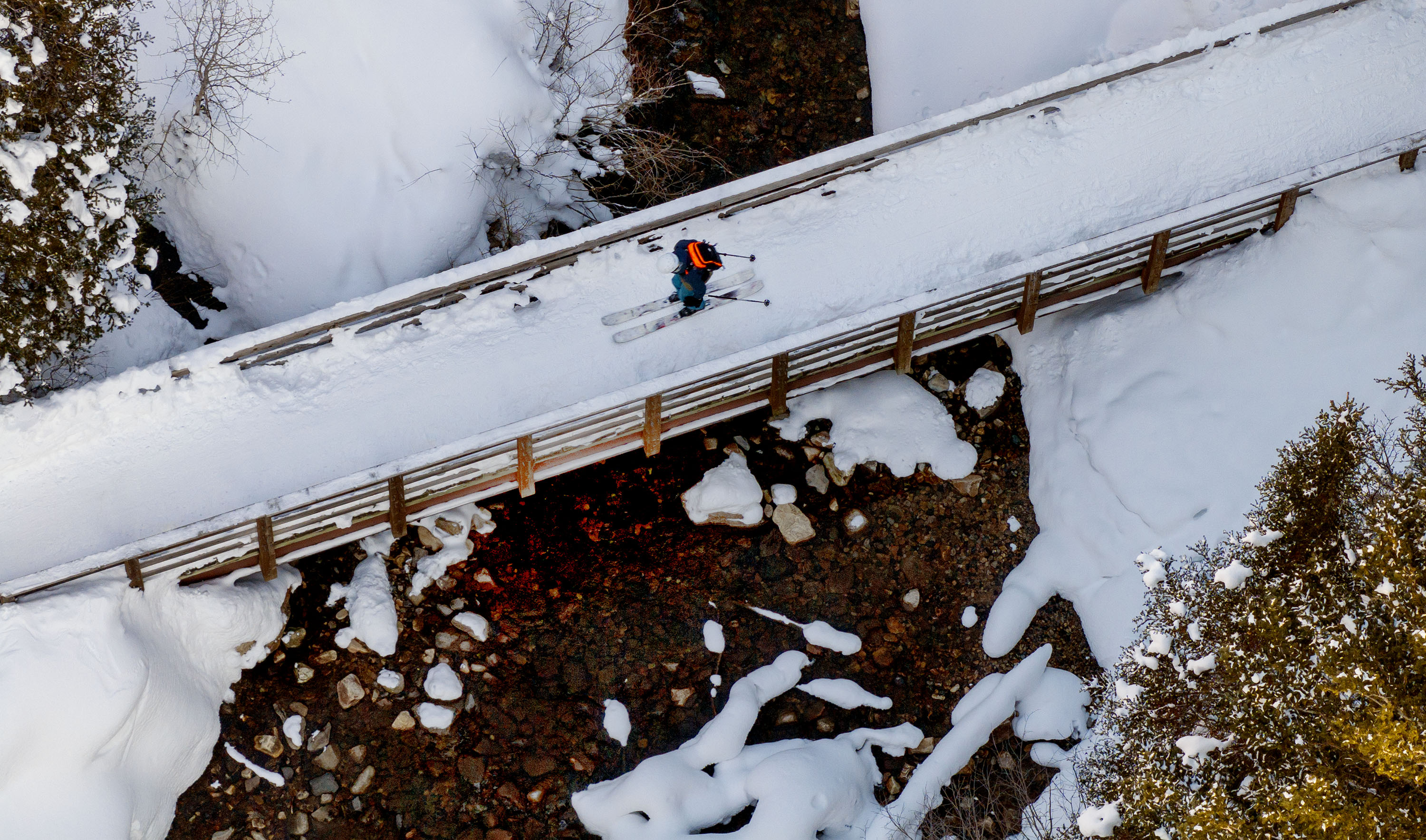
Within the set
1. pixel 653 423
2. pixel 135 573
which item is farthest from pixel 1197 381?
pixel 135 573

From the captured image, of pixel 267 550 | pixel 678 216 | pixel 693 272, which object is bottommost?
pixel 267 550

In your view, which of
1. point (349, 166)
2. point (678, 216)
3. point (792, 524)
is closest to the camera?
point (678, 216)

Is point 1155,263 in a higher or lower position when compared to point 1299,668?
higher

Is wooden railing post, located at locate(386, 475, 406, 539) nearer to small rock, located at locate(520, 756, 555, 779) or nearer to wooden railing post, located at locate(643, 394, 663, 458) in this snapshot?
wooden railing post, located at locate(643, 394, 663, 458)

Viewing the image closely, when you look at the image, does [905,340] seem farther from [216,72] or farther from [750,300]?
[216,72]

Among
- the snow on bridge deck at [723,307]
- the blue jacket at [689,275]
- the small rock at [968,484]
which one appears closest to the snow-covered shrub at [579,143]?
the snow on bridge deck at [723,307]

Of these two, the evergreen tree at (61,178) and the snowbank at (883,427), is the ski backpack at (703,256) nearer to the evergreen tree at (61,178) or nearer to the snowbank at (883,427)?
the snowbank at (883,427)

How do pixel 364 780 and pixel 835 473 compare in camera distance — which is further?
pixel 835 473

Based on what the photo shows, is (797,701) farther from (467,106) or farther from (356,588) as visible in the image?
(467,106)
